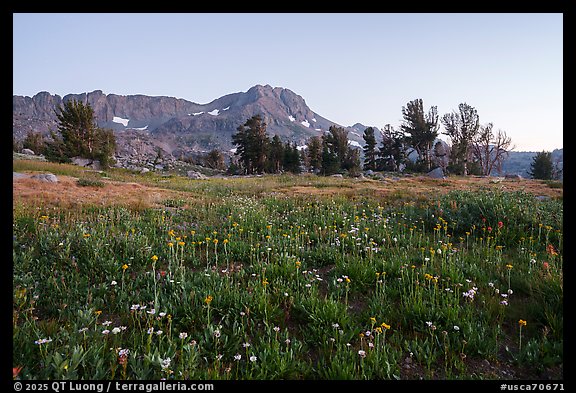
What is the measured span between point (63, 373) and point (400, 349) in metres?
2.89

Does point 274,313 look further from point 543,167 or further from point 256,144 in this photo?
point 543,167

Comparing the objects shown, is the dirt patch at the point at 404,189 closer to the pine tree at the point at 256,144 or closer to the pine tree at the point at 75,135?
the pine tree at the point at 75,135

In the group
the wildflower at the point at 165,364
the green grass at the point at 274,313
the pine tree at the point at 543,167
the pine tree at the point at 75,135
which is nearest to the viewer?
the wildflower at the point at 165,364

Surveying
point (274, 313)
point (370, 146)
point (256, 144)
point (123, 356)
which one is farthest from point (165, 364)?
point (370, 146)

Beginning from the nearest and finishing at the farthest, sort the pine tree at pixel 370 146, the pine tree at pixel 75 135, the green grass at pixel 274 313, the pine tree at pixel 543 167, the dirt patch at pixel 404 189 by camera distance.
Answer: the green grass at pixel 274 313 → the dirt patch at pixel 404 189 → the pine tree at pixel 75 135 → the pine tree at pixel 543 167 → the pine tree at pixel 370 146

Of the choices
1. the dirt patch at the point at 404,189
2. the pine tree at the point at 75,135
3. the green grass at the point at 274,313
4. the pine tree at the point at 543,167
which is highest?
the pine tree at the point at 75,135

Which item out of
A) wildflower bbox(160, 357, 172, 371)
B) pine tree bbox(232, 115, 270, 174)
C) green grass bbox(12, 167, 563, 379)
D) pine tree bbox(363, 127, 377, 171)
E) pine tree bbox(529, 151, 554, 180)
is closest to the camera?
wildflower bbox(160, 357, 172, 371)

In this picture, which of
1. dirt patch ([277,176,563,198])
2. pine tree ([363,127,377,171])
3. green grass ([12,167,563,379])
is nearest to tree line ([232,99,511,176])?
pine tree ([363,127,377,171])

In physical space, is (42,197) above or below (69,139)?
below

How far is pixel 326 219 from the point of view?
7.75 meters

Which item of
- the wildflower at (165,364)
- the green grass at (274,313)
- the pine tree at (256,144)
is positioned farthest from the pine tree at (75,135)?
the wildflower at (165,364)

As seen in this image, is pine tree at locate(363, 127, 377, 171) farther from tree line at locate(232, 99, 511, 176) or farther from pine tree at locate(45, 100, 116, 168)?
pine tree at locate(45, 100, 116, 168)
